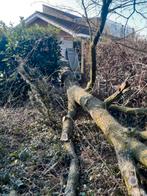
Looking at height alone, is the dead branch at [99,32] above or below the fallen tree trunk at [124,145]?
above

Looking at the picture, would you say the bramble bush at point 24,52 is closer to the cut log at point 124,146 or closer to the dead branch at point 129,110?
the dead branch at point 129,110

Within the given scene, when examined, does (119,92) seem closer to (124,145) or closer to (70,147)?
(70,147)

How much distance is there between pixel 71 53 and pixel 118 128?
9.81m

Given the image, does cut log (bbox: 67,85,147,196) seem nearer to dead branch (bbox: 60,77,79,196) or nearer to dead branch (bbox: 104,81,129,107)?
dead branch (bbox: 104,81,129,107)

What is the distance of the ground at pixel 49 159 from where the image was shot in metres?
4.09

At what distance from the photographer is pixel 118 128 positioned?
4633mm

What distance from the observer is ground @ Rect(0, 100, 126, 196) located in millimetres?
4086

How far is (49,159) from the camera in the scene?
4.82 meters

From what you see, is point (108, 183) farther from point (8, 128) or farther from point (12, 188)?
point (8, 128)

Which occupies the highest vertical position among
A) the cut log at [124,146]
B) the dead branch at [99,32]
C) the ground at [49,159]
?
the dead branch at [99,32]

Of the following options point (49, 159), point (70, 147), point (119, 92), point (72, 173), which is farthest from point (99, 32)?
point (72, 173)

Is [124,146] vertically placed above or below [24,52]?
below

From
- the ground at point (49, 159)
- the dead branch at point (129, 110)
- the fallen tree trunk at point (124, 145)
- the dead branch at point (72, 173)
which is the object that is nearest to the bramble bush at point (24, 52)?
the ground at point (49, 159)

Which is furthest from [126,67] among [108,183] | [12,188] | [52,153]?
[12,188]
